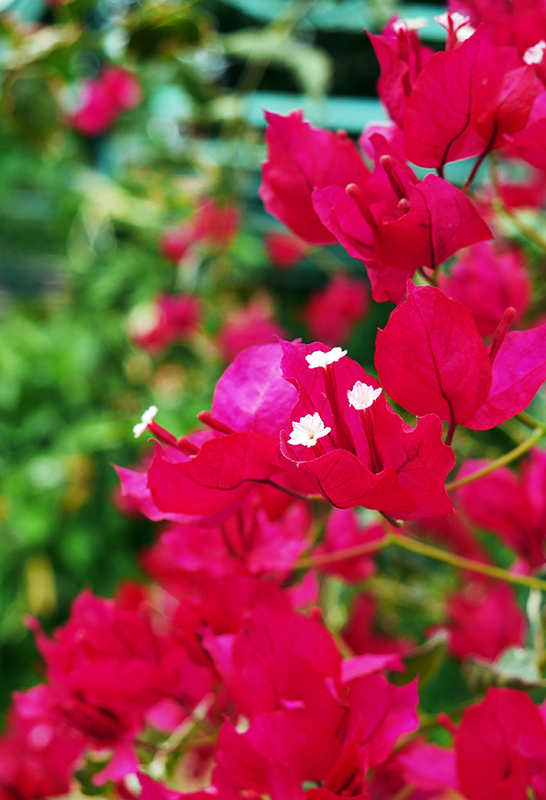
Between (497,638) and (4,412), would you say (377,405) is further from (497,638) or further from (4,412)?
(4,412)

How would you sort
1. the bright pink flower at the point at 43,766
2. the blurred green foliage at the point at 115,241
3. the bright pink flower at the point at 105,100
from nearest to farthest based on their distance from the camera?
the bright pink flower at the point at 43,766, the blurred green foliage at the point at 115,241, the bright pink flower at the point at 105,100

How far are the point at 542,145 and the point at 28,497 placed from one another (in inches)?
32.1

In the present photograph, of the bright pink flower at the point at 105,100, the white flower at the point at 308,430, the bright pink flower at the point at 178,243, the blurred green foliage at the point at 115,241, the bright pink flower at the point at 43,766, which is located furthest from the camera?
the bright pink flower at the point at 105,100

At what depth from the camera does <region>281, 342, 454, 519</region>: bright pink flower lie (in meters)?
0.15

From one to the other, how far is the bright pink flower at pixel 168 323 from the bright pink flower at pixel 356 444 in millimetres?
597

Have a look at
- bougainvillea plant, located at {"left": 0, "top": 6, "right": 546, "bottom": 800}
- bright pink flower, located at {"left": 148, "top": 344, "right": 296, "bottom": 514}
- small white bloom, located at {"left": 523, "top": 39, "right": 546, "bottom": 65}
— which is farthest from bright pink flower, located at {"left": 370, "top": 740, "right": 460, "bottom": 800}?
small white bloom, located at {"left": 523, "top": 39, "right": 546, "bottom": 65}

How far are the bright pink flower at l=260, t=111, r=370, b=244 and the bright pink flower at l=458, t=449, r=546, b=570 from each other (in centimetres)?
15

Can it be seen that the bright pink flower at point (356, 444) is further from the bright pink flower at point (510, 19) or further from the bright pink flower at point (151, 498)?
the bright pink flower at point (510, 19)

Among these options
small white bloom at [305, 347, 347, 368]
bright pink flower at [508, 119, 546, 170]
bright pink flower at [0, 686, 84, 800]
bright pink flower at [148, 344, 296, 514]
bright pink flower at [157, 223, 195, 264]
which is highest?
bright pink flower at [508, 119, 546, 170]

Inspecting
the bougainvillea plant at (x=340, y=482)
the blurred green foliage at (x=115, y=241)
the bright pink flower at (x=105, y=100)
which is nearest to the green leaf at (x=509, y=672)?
the bougainvillea plant at (x=340, y=482)

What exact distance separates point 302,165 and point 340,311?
1.96 feet

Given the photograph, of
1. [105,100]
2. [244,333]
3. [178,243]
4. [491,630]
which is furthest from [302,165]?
[105,100]

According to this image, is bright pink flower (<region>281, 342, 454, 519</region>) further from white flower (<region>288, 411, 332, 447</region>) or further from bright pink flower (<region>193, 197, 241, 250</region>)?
bright pink flower (<region>193, 197, 241, 250</region>)

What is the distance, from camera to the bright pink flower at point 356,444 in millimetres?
152
